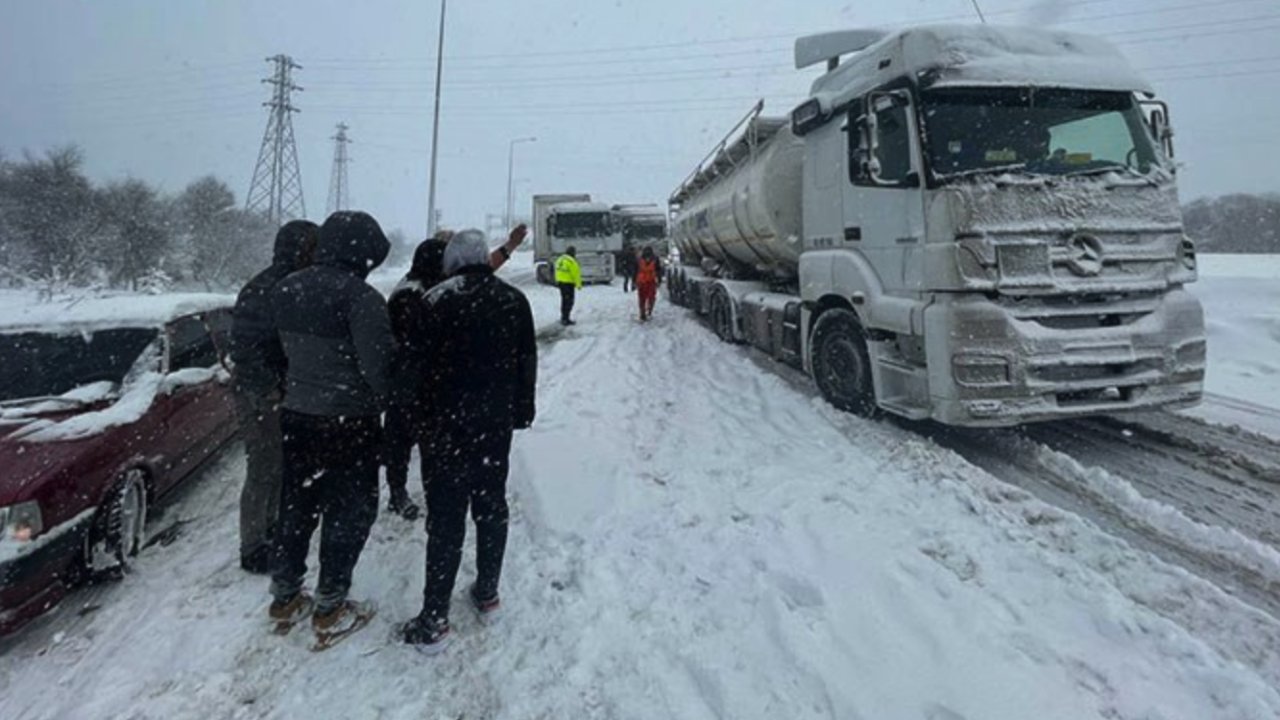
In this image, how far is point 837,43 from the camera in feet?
24.6

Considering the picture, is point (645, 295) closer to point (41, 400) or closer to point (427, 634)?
point (41, 400)

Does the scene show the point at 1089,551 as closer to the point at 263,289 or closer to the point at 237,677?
the point at 237,677

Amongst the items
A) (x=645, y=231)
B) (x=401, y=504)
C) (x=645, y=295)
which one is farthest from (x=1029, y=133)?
(x=645, y=231)

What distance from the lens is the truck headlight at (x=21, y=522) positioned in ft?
10.1

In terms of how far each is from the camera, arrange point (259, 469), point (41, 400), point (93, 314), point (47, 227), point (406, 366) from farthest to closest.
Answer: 1. point (47, 227)
2. point (93, 314)
3. point (41, 400)
4. point (259, 469)
5. point (406, 366)

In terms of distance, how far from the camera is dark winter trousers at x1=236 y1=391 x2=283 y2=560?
3641 millimetres

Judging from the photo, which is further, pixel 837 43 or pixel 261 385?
pixel 837 43

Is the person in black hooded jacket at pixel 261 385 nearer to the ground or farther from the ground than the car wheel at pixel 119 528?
farther from the ground

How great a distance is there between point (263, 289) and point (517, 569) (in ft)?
6.82

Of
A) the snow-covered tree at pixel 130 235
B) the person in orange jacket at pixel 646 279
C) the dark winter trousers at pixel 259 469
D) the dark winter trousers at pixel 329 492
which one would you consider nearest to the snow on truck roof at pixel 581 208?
the person in orange jacket at pixel 646 279

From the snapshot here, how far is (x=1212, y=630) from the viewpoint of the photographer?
9.62 feet

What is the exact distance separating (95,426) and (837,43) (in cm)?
775

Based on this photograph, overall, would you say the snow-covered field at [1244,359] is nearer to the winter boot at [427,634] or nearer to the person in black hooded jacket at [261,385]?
the winter boot at [427,634]

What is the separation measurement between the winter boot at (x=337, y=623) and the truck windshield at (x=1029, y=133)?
4.99 m
